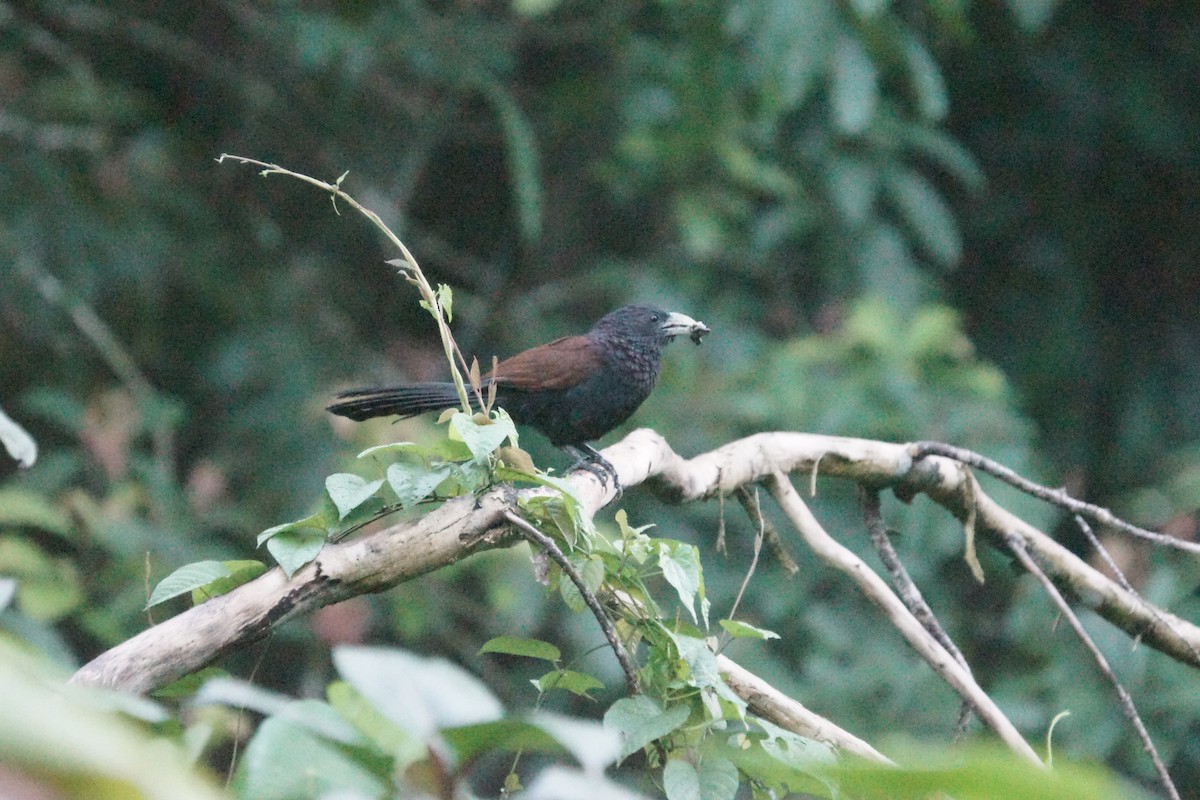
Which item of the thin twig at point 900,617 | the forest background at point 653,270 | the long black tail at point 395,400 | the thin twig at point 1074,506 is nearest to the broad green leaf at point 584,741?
the thin twig at point 900,617

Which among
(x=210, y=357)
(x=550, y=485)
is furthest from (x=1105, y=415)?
(x=550, y=485)

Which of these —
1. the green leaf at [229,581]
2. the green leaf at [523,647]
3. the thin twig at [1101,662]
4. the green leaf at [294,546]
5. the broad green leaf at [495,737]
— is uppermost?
the broad green leaf at [495,737]

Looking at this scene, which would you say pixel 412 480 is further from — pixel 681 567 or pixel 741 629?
pixel 741 629

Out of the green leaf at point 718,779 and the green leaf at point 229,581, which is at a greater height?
the green leaf at point 229,581

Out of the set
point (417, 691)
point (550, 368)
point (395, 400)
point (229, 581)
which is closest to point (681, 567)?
point (229, 581)

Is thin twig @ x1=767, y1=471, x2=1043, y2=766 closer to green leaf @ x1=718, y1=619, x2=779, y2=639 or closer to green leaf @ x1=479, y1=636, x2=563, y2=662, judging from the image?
green leaf @ x1=718, y1=619, x2=779, y2=639

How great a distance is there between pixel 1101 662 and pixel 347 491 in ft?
4.69

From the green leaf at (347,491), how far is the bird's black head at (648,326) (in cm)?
217

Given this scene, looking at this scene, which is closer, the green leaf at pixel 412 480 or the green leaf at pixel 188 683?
the green leaf at pixel 188 683

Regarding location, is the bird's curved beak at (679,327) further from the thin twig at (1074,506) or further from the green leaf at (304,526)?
the green leaf at (304,526)

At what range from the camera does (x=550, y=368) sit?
3420 millimetres

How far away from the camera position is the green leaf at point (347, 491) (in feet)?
5.03

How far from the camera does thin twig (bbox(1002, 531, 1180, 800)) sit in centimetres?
206

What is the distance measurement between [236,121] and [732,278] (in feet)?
8.96
